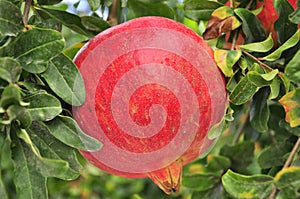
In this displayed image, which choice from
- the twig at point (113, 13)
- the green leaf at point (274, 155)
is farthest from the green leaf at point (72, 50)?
the green leaf at point (274, 155)

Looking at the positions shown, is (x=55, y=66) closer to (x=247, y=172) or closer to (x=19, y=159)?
(x=19, y=159)

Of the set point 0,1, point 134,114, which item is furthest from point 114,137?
point 0,1

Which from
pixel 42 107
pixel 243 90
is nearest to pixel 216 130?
pixel 243 90

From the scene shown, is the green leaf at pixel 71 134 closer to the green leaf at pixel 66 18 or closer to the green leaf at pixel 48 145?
the green leaf at pixel 48 145

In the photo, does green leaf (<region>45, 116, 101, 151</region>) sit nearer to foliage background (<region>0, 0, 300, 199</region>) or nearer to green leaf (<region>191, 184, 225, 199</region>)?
foliage background (<region>0, 0, 300, 199</region>)

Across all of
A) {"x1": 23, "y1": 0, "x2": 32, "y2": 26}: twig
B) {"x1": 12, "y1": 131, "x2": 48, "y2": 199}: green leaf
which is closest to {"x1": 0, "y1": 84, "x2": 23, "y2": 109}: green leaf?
{"x1": 12, "y1": 131, "x2": 48, "y2": 199}: green leaf
